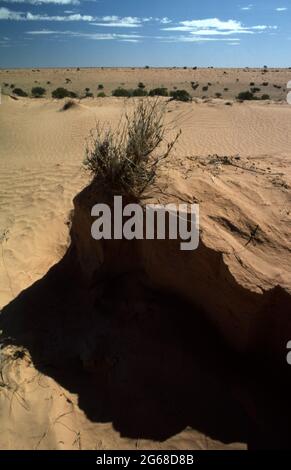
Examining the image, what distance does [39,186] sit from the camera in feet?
23.0

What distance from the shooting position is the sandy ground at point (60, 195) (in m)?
2.63

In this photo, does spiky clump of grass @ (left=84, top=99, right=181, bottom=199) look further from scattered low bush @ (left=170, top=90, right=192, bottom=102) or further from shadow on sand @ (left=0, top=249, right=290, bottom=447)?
scattered low bush @ (left=170, top=90, right=192, bottom=102)

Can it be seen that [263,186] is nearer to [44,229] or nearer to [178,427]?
[178,427]

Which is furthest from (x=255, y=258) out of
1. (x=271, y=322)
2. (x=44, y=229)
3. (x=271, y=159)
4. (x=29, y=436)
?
(x=44, y=229)

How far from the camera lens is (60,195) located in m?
6.43

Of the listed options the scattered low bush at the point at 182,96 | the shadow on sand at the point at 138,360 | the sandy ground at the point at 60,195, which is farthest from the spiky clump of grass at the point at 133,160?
the scattered low bush at the point at 182,96

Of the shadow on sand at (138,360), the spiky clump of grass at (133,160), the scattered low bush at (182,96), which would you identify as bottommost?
the shadow on sand at (138,360)

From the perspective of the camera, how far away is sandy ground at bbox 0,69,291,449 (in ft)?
8.64

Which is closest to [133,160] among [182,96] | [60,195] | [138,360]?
[138,360]

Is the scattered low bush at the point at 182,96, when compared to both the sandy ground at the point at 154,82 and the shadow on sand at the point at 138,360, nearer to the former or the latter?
the sandy ground at the point at 154,82

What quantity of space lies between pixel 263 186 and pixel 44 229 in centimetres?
298

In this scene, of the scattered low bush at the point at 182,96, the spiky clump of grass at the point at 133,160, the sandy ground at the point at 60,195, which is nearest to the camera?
the sandy ground at the point at 60,195

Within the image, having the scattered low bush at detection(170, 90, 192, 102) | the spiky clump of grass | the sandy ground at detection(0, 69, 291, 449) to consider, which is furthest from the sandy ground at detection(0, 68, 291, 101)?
the spiky clump of grass
